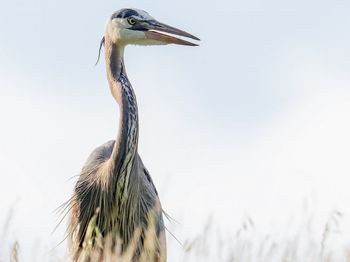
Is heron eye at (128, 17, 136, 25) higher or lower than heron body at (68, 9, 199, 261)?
higher

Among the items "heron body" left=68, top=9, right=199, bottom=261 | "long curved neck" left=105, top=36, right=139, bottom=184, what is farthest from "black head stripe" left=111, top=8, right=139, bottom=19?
"long curved neck" left=105, top=36, right=139, bottom=184

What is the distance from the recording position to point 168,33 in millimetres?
6945

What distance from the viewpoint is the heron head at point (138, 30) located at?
688cm

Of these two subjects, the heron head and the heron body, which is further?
the heron head

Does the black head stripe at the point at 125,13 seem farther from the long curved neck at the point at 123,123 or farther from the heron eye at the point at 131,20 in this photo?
the long curved neck at the point at 123,123

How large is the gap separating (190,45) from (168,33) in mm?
264

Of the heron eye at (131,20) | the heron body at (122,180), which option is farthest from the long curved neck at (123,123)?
the heron eye at (131,20)

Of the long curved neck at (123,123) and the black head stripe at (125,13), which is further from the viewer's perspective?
the black head stripe at (125,13)

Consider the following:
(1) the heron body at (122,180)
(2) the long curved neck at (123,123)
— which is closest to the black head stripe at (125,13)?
(1) the heron body at (122,180)

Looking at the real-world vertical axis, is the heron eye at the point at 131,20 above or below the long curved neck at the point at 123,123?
above

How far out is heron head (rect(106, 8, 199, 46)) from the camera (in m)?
6.88

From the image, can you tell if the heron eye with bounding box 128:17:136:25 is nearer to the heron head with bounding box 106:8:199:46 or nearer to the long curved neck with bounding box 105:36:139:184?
the heron head with bounding box 106:8:199:46

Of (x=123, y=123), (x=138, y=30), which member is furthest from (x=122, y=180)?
(x=138, y=30)

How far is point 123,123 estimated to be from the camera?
6480mm
